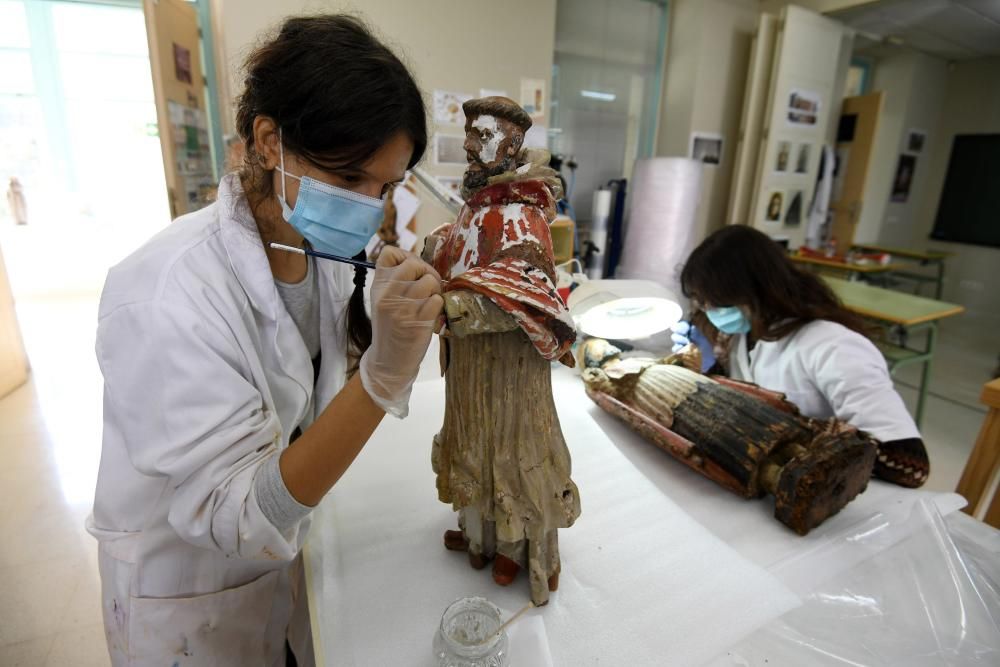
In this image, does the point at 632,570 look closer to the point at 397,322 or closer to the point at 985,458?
the point at 397,322

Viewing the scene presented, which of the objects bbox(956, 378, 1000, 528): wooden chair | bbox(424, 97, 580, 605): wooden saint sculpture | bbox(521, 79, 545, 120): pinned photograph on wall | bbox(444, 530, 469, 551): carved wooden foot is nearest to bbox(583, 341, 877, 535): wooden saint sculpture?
bbox(956, 378, 1000, 528): wooden chair

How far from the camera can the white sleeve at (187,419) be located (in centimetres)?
70

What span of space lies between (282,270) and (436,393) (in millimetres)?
901

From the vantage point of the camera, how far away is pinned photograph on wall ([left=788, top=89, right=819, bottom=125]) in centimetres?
371

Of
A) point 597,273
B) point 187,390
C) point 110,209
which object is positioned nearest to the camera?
point 187,390

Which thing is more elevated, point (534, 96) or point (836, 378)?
point (534, 96)

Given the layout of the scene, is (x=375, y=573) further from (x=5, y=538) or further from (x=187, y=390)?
(x=5, y=538)

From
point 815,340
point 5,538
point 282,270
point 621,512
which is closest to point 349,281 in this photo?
point 282,270

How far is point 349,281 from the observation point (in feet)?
4.00

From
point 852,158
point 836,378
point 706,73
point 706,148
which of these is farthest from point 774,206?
point 836,378

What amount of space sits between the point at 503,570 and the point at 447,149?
2648mm

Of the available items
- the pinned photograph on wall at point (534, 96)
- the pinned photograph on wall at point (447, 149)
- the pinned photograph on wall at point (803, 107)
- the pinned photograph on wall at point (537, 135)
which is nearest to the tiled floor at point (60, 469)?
the pinned photograph on wall at point (803, 107)

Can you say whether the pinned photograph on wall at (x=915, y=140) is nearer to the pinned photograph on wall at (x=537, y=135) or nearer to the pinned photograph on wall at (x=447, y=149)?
the pinned photograph on wall at (x=537, y=135)

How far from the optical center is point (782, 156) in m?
3.84
